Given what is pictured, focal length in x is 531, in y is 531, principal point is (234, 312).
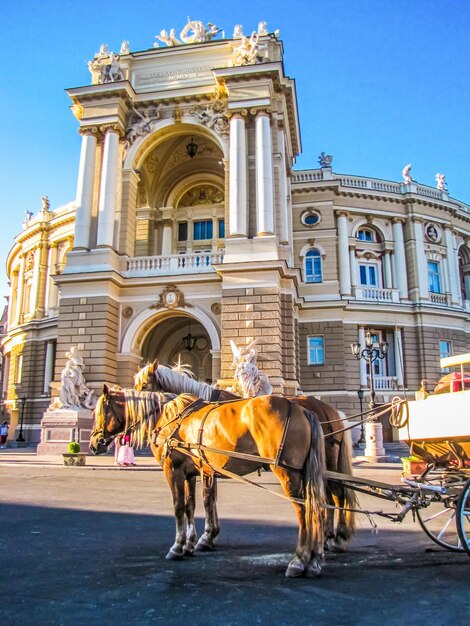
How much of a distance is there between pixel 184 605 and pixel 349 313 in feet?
90.6

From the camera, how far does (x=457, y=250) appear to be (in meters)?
35.3

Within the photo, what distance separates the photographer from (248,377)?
64.8 ft

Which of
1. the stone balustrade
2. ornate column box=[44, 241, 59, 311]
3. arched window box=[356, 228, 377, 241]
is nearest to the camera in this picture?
the stone balustrade

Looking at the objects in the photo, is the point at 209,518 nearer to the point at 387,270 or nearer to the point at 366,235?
the point at 387,270

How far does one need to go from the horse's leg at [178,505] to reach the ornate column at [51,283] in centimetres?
3342

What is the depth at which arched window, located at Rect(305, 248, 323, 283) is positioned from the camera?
31.6 meters

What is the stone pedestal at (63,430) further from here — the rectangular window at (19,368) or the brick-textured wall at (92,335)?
the rectangular window at (19,368)

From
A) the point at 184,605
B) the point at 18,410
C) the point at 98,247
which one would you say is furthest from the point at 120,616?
the point at 18,410

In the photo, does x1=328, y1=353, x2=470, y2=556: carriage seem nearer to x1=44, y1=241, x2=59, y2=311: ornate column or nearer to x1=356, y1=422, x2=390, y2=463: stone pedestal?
x1=356, y1=422, x2=390, y2=463: stone pedestal

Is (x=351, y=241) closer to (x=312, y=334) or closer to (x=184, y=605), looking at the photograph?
(x=312, y=334)

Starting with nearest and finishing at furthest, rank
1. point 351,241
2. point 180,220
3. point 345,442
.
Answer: point 345,442
point 180,220
point 351,241

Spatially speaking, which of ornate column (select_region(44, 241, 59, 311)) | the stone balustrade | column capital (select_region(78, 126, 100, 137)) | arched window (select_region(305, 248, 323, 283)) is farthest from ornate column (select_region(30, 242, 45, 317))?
arched window (select_region(305, 248, 323, 283))

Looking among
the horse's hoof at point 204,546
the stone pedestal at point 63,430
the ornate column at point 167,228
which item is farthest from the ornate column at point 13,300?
the horse's hoof at point 204,546

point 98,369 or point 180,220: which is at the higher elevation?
point 180,220
